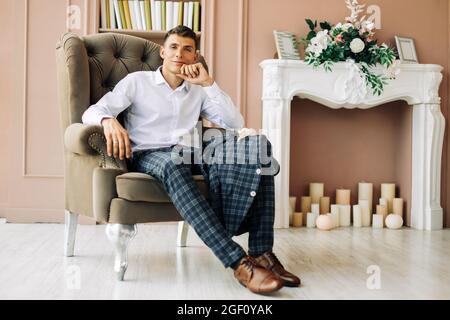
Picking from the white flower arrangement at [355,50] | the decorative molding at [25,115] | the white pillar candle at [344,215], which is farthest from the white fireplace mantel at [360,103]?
the decorative molding at [25,115]

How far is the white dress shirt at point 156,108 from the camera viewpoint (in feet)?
7.32

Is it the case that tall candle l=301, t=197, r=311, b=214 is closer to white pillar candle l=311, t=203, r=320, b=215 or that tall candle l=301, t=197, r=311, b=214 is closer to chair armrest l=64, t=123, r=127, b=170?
white pillar candle l=311, t=203, r=320, b=215

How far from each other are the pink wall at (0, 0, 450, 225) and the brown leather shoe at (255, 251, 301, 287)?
5.87ft

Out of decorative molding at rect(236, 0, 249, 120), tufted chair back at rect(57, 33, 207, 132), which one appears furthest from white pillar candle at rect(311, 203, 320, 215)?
tufted chair back at rect(57, 33, 207, 132)

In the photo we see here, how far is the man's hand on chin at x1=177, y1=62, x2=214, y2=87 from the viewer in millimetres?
2188

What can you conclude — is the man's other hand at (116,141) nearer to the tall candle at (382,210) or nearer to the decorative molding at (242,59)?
the decorative molding at (242,59)

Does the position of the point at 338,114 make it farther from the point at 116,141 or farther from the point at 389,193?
the point at 116,141

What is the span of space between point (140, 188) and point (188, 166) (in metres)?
0.27

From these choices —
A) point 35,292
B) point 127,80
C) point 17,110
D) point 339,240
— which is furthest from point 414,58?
point 35,292

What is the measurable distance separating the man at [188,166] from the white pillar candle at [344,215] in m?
1.57

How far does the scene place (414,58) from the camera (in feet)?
12.0
